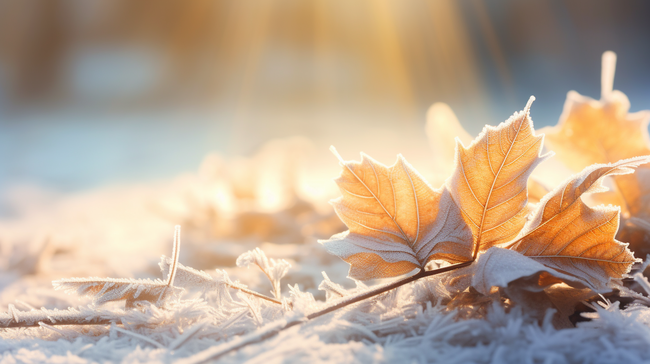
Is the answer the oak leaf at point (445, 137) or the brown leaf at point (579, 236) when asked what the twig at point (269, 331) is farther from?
the oak leaf at point (445, 137)

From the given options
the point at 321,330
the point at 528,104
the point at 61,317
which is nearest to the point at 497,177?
the point at 528,104

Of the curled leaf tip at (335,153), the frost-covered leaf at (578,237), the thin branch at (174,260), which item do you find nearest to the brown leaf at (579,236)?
the frost-covered leaf at (578,237)

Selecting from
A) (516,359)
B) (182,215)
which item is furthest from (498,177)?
(182,215)

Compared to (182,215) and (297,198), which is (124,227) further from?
(297,198)

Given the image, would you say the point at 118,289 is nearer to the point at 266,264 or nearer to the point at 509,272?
the point at 266,264

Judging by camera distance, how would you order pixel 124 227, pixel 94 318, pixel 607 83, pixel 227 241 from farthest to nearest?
pixel 124 227 < pixel 227 241 < pixel 607 83 < pixel 94 318

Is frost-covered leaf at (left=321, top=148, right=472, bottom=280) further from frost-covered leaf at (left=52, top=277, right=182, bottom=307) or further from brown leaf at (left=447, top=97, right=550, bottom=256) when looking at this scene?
frost-covered leaf at (left=52, top=277, right=182, bottom=307)
